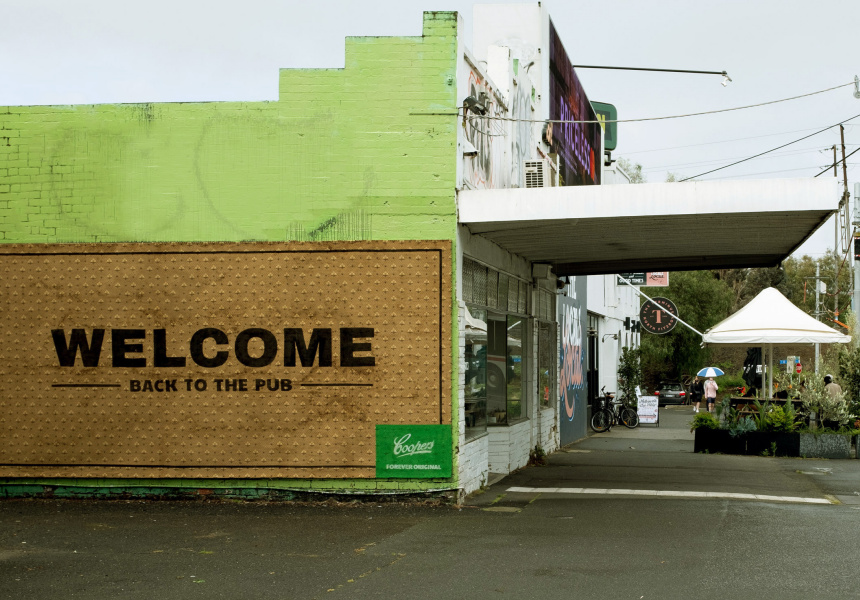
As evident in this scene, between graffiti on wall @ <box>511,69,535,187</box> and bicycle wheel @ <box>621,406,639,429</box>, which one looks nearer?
graffiti on wall @ <box>511,69,535,187</box>

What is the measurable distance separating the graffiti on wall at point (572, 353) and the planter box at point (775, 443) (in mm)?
3894

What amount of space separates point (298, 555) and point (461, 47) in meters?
6.36

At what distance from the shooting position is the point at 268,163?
1217cm

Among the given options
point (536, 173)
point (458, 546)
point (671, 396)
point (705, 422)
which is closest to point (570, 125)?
point (536, 173)

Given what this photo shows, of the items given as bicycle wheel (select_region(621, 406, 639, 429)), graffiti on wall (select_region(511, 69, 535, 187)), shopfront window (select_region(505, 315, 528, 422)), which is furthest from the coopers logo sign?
bicycle wheel (select_region(621, 406, 639, 429))

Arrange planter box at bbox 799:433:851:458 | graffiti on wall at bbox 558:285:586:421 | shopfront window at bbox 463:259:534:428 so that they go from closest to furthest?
shopfront window at bbox 463:259:534:428
planter box at bbox 799:433:851:458
graffiti on wall at bbox 558:285:586:421

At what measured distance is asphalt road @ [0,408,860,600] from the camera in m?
7.86

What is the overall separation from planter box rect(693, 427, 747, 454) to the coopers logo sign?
9.86 metres

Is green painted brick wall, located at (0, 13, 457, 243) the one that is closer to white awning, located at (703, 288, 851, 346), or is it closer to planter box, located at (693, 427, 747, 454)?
white awning, located at (703, 288, 851, 346)

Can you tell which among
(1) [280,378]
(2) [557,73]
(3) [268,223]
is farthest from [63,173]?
(2) [557,73]

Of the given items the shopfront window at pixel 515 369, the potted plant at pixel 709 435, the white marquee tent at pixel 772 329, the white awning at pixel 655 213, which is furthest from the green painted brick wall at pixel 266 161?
the potted plant at pixel 709 435

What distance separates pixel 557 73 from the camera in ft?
67.2

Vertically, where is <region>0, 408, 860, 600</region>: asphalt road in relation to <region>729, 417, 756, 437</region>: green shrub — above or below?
below

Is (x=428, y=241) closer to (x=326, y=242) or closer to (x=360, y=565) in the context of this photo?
(x=326, y=242)
